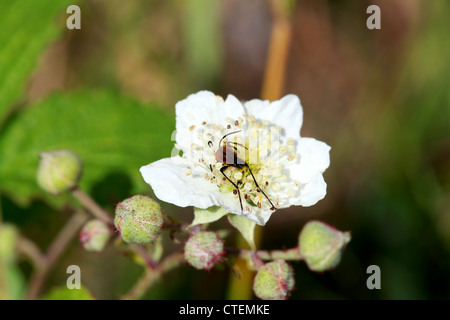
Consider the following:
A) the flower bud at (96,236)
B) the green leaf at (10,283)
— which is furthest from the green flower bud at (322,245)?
the green leaf at (10,283)

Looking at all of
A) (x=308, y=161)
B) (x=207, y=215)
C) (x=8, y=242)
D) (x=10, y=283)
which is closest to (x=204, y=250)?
(x=207, y=215)

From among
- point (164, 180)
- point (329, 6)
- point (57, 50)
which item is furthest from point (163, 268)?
point (329, 6)

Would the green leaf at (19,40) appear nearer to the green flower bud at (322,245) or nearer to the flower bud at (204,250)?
the flower bud at (204,250)

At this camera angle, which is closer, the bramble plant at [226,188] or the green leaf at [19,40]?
the bramble plant at [226,188]

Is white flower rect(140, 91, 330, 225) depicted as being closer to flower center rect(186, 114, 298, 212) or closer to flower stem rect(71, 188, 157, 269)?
flower center rect(186, 114, 298, 212)

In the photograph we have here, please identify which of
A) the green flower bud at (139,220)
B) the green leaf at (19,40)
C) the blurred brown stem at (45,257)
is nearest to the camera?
the green flower bud at (139,220)

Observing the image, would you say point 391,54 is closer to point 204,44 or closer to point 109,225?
point 204,44
